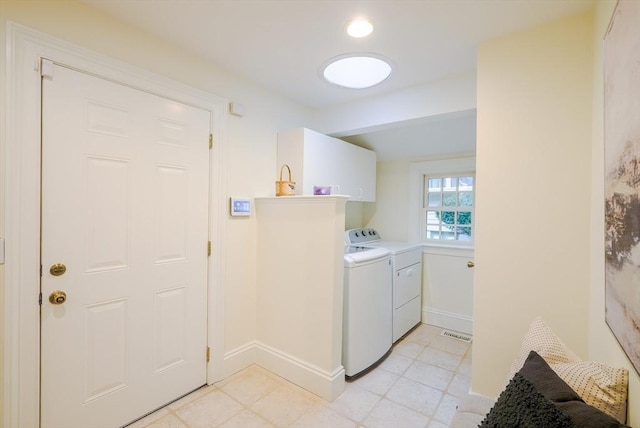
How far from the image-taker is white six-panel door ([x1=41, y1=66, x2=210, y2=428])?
146 cm

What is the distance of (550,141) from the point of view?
1569mm

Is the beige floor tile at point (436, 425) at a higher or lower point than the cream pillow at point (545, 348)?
lower

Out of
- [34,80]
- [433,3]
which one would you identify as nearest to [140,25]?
[34,80]

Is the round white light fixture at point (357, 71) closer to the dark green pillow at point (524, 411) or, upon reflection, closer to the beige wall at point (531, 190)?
the beige wall at point (531, 190)

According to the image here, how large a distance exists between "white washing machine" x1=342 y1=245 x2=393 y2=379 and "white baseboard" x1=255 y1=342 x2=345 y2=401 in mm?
196

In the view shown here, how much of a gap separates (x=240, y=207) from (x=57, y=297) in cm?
118

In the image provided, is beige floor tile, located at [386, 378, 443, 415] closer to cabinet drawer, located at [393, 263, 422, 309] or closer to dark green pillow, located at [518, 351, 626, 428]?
cabinet drawer, located at [393, 263, 422, 309]

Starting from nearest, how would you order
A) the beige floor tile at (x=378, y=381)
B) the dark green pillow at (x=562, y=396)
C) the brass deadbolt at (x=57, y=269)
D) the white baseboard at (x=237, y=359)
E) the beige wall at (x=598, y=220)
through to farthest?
the dark green pillow at (x=562, y=396) < the beige wall at (x=598, y=220) < the brass deadbolt at (x=57, y=269) < the beige floor tile at (x=378, y=381) < the white baseboard at (x=237, y=359)

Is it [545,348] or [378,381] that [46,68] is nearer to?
[545,348]

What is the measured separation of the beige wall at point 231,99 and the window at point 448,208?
1.79 m

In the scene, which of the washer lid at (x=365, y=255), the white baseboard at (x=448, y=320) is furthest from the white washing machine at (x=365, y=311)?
the white baseboard at (x=448, y=320)

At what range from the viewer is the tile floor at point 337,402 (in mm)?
1756

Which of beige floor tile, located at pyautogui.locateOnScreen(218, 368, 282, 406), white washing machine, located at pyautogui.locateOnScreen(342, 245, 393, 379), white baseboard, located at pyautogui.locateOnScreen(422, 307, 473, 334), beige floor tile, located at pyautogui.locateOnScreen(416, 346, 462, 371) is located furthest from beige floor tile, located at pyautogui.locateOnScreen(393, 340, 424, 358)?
beige floor tile, located at pyautogui.locateOnScreen(218, 368, 282, 406)

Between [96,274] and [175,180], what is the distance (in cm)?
70
